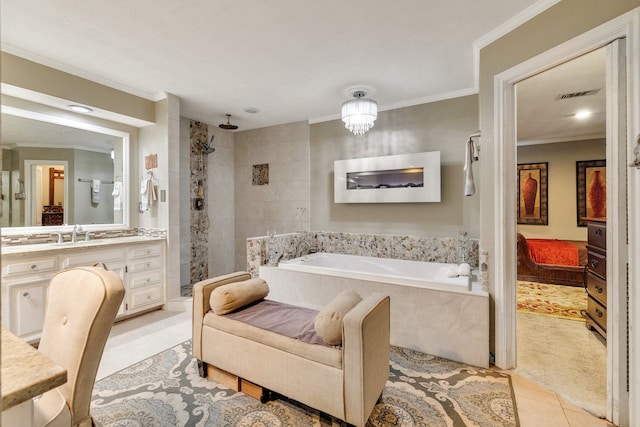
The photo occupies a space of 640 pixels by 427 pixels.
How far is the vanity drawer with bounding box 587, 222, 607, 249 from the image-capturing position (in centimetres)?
279

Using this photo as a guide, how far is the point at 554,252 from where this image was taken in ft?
16.0

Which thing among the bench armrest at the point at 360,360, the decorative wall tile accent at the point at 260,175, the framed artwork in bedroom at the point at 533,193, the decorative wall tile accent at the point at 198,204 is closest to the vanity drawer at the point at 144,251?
the decorative wall tile accent at the point at 198,204

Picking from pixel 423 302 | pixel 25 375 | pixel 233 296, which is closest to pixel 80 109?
pixel 233 296

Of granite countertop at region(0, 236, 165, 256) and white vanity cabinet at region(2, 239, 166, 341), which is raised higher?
granite countertop at region(0, 236, 165, 256)

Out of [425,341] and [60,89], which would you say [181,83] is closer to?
[60,89]

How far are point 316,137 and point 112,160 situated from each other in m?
2.61

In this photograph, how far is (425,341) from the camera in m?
2.74

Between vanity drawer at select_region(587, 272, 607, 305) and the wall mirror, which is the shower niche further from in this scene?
the wall mirror

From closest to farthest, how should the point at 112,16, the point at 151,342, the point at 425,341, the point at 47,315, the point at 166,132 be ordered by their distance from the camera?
1. the point at 47,315
2. the point at 112,16
3. the point at 425,341
4. the point at 151,342
5. the point at 166,132

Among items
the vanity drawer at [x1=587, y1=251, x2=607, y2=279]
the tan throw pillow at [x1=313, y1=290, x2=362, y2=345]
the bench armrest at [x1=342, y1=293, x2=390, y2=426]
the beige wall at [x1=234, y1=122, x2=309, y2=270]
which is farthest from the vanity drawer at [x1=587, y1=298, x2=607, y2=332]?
the beige wall at [x1=234, y1=122, x2=309, y2=270]

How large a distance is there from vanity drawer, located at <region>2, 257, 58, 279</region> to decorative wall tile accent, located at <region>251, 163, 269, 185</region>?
2818mm

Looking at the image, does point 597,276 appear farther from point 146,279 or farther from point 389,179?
point 146,279

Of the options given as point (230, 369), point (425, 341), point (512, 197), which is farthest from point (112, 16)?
point (425, 341)

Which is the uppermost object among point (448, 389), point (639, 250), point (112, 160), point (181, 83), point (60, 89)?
point (181, 83)
